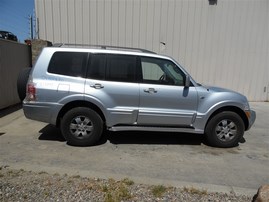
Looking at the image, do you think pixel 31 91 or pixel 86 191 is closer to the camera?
pixel 86 191

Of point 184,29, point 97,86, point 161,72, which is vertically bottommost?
point 97,86

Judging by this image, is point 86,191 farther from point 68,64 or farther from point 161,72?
point 161,72

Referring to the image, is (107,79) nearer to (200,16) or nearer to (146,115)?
(146,115)

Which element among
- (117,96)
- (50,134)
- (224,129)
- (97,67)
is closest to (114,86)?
(117,96)

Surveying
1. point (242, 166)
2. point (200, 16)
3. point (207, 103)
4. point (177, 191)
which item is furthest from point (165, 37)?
point (177, 191)

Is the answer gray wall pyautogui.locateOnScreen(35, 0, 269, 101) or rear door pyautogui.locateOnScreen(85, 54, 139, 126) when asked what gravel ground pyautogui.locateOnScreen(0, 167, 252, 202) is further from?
gray wall pyautogui.locateOnScreen(35, 0, 269, 101)

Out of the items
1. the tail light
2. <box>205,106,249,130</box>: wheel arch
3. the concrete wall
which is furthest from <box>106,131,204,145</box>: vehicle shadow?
the concrete wall

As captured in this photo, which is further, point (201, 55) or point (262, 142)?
point (201, 55)

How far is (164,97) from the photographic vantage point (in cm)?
534

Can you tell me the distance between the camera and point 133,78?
5352 millimetres

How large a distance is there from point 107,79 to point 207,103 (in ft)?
6.58

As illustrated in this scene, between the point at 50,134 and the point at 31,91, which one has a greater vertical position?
the point at 31,91

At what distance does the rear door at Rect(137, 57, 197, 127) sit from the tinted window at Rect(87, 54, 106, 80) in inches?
29.4

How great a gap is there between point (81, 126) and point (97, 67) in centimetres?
117
